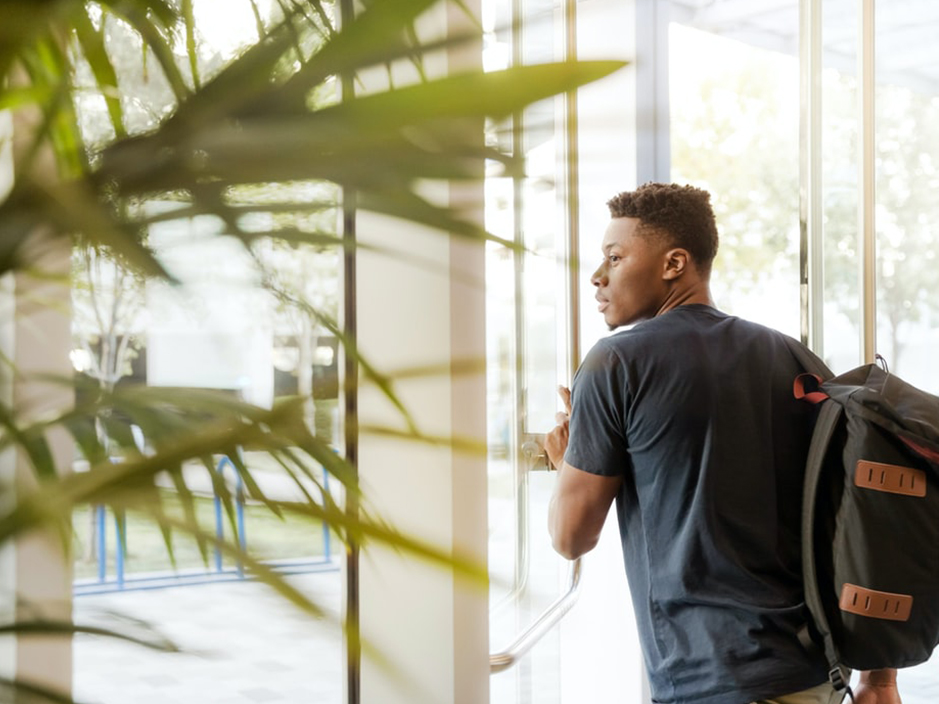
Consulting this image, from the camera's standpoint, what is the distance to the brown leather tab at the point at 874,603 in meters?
1.79

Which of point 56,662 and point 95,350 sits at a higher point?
point 95,350

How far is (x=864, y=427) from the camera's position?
1.84 m

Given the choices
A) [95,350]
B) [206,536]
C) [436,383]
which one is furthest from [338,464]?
[436,383]

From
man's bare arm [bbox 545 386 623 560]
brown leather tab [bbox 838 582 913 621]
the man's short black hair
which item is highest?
the man's short black hair

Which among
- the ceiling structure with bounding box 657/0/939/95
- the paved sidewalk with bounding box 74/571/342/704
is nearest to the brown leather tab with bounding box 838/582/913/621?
the paved sidewalk with bounding box 74/571/342/704

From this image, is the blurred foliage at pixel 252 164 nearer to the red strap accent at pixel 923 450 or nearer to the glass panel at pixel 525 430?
the glass panel at pixel 525 430

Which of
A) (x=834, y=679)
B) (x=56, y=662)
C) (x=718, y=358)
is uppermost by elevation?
(x=718, y=358)

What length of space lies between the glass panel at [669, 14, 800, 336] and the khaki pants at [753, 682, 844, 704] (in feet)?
6.83

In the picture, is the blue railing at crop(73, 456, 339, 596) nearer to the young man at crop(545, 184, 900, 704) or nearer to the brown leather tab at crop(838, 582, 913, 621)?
the young man at crop(545, 184, 900, 704)

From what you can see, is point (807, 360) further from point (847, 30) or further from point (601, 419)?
point (847, 30)

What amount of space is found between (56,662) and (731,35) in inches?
132

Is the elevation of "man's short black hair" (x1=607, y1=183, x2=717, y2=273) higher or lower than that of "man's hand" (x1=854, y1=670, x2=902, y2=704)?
higher

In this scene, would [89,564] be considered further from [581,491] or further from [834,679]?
[834,679]

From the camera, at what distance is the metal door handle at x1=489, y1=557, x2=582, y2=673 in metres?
2.10
